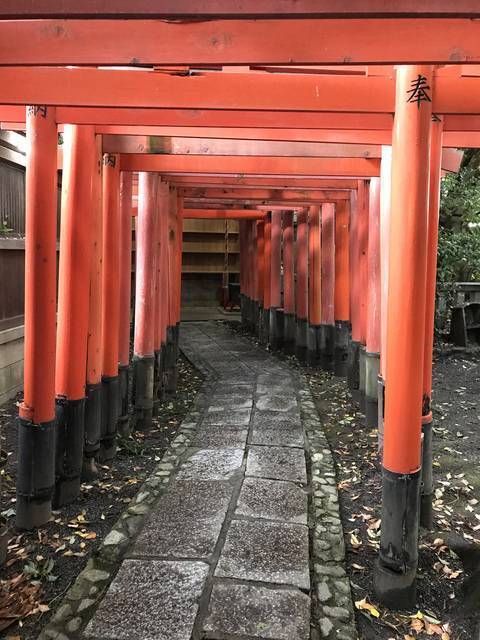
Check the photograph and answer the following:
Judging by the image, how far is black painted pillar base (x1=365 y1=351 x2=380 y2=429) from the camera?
210 inches

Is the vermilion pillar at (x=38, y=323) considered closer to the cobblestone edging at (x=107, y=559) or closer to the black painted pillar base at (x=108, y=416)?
the cobblestone edging at (x=107, y=559)

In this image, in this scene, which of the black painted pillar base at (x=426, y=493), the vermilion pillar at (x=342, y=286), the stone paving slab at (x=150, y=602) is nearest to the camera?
the stone paving slab at (x=150, y=602)

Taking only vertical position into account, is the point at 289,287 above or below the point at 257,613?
above

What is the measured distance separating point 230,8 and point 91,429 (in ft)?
10.9

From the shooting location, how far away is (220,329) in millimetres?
13258

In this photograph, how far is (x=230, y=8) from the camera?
1.65 m

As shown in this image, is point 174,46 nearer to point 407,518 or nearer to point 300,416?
point 407,518

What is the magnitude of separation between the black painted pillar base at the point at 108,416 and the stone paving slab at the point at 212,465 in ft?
2.41

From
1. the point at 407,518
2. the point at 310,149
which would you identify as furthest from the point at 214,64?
the point at 407,518

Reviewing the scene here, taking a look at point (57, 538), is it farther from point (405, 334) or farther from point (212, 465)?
point (405, 334)

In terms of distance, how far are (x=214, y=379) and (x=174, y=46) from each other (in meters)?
6.00

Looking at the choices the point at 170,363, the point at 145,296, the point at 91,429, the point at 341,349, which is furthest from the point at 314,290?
the point at 91,429

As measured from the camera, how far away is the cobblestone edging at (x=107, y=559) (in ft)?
7.95

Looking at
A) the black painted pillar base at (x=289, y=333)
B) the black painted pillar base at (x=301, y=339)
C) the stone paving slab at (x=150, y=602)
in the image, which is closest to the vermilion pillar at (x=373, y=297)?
the stone paving slab at (x=150, y=602)
